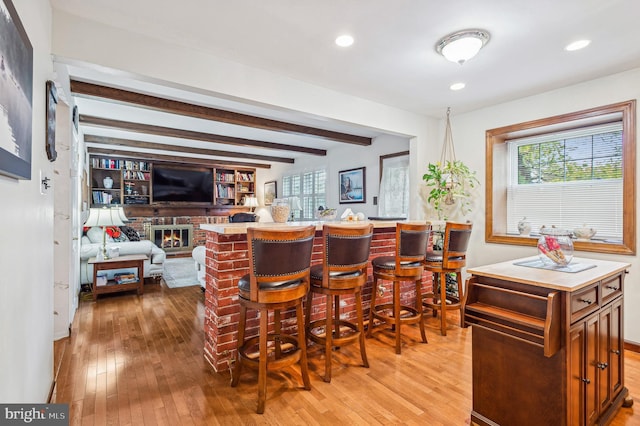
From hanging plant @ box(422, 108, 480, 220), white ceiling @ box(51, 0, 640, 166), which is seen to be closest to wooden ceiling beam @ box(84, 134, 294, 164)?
white ceiling @ box(51, 0, 640, 166)

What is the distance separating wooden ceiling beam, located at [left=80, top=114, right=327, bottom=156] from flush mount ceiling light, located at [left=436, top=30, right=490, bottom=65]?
4.03 m

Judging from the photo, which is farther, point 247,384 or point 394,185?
point 394,185

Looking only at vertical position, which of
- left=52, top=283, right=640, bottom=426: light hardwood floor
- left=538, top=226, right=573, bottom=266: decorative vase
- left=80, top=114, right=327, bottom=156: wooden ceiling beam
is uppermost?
left=80, top=114, right=327, bottom=156: wooden ceiling beam

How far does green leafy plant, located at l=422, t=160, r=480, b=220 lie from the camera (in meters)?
3.90

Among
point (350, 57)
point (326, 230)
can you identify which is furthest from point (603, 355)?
point (350, 57)

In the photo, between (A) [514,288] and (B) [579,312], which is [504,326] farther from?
(B) [579,312]

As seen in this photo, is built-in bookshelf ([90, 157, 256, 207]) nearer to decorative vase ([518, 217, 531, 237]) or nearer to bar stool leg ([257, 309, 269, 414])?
bar stool leg ([257, 309, 269, 414])

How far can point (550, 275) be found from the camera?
1612mm

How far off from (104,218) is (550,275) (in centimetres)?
468

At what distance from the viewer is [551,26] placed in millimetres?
2174

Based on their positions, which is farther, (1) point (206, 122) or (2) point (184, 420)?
(1) point (206, 122)

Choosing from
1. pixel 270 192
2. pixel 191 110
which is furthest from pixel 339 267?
pixel 270 192

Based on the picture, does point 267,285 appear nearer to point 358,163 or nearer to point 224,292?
point 224,292

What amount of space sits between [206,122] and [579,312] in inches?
184
